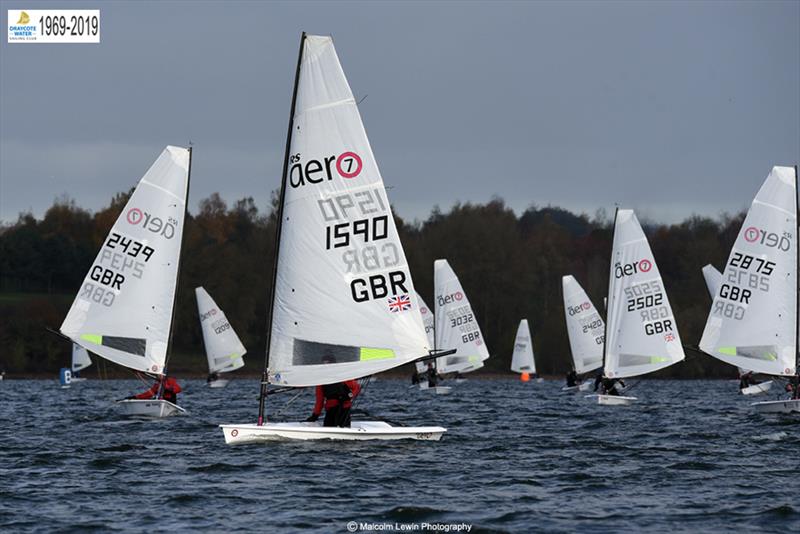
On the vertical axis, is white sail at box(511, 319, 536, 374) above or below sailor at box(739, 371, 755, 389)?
above

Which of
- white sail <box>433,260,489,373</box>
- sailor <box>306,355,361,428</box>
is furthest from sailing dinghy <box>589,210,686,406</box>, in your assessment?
sailor <box>306,355,361,428</box>

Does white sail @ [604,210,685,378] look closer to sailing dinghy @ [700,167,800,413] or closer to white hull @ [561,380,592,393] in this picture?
sailing dinghy @ [700,167,800,413]

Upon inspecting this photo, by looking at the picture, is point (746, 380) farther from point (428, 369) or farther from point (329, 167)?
point (329, 167)

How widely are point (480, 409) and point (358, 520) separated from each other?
24126 mm

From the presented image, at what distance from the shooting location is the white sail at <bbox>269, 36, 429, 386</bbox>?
74.2 ft

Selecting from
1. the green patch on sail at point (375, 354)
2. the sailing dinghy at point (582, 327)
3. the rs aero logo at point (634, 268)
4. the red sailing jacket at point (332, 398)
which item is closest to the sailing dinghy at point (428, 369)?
the sailing dinghy at point (582, 327)

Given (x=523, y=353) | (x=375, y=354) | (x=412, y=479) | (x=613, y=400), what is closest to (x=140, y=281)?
(x=375, y=354)

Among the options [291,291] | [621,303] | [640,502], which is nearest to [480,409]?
[621,303]

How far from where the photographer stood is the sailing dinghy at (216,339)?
6619 cm

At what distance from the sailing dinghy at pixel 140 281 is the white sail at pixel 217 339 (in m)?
33.1

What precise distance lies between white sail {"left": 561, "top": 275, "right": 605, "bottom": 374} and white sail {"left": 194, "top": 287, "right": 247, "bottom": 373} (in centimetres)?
1624

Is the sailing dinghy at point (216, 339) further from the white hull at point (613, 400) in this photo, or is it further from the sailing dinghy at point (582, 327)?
the white hull at point (613, 400)

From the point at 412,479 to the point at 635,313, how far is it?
87.2 feet

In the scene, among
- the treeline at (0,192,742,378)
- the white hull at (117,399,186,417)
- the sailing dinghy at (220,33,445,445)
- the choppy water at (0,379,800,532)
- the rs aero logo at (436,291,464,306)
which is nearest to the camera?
the choppy water at (0,379,800,532)
